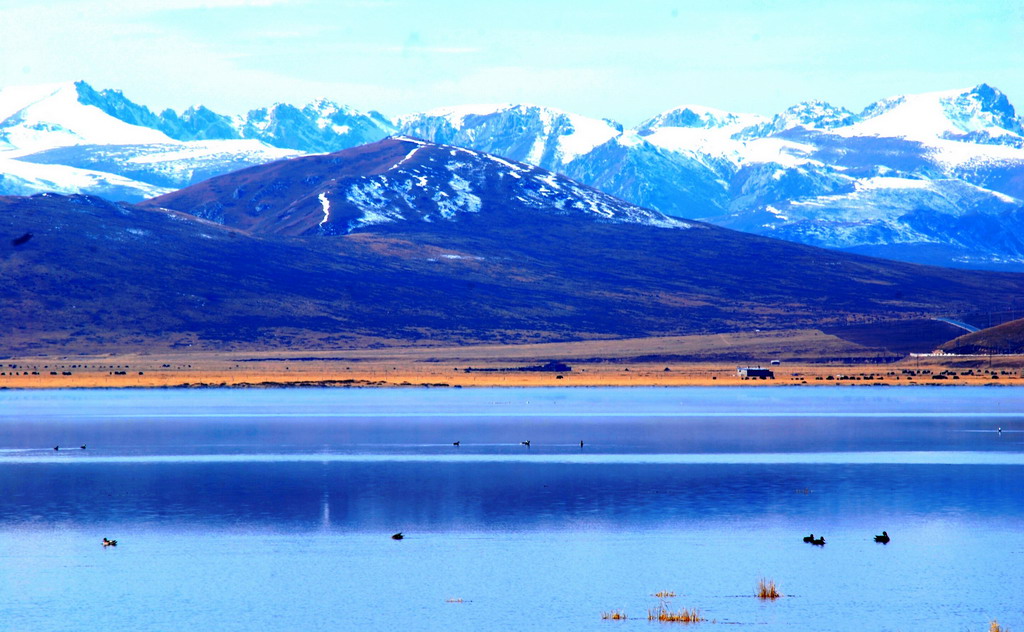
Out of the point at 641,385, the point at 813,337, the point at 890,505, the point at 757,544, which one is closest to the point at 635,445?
the point at 890,505

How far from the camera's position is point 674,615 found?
83.0 ft

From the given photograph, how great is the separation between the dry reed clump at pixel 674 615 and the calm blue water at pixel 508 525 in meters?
0.29

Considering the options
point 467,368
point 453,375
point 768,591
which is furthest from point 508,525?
point 467,368

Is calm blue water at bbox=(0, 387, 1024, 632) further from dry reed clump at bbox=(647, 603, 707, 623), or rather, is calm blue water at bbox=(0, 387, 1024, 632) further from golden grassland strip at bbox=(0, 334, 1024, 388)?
golden grassland strip at bbox=(0, 334, 1024, 388)

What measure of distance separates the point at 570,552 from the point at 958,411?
56.6 metres

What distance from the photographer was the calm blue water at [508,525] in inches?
1034

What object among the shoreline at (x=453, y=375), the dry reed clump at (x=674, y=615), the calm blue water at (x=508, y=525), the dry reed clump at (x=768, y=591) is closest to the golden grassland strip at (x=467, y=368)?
the shoreline at (x=453, y=375)

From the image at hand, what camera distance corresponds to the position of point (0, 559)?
31.5 meters

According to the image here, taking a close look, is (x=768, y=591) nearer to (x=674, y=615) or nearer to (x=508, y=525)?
(x=674, y=615)

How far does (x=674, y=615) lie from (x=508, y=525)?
11.5 meters

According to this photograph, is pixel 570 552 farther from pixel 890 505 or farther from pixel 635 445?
pixel 635 445

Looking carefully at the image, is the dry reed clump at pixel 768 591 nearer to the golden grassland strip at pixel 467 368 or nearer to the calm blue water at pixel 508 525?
the calm blue water at pixel 508 525

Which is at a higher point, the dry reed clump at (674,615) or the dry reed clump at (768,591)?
the dry reed clump at (768,591)

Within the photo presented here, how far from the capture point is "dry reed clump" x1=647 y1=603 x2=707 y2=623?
25.0 m
